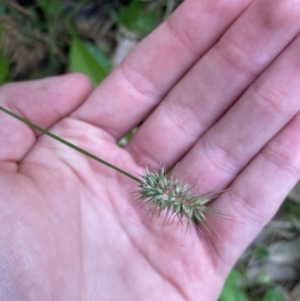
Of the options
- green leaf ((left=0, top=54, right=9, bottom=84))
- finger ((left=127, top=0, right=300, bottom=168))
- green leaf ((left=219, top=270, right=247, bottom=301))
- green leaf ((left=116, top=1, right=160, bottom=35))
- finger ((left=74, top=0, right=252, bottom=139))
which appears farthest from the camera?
green leaf ((left=116, top=1, right=160, bottom=35))

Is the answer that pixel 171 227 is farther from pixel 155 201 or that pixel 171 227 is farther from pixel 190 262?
pixel 155 201

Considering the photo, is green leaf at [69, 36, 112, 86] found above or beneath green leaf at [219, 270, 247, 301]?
above

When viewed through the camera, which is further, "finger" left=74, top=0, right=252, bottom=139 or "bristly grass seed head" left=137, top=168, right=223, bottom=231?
"finger" left=74, top=0, right=252, bottom=139

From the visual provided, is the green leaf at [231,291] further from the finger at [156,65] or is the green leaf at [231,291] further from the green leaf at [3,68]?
the green leaf at [3,68]

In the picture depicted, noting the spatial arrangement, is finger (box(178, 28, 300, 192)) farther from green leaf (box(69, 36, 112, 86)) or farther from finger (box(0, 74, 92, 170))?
green leaf (box(69, 36, 112, 86))

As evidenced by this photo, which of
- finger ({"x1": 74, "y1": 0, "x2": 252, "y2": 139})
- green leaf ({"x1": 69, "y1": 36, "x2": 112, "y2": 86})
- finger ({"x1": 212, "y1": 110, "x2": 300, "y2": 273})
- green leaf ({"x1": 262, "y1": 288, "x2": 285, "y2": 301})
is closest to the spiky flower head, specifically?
finger ({"x1": 212, "y1": 110, "x2": 300, "y2": 273})

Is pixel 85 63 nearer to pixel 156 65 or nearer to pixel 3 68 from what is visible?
pixel 3 68

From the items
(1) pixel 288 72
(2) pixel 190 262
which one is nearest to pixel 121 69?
(1) pixel 288 72

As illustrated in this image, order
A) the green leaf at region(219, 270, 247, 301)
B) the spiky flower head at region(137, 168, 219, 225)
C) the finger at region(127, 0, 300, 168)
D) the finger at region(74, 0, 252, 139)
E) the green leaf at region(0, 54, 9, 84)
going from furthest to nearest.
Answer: the green leaf at region(0, 54, 9, 84) → the green leaf at region(219, 270, 247, 301) → the finger at region(74, 0, 252, 139) → the finger at region(127, 0, 300, 168) → the spiky flower head at region(137, 168, 219, 225)
